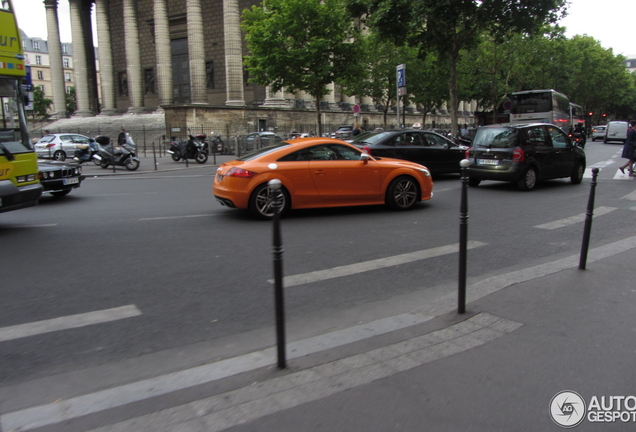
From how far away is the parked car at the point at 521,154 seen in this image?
1295 cm

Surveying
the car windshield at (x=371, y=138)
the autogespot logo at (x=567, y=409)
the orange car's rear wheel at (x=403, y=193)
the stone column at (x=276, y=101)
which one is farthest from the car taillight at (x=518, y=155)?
the stone column at (x=276, y=101)

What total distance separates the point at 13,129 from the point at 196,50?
120 feet

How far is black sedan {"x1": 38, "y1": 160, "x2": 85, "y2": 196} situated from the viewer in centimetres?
1240

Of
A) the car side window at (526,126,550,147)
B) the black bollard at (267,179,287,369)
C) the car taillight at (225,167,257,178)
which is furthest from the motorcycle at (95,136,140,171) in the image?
the black bollard at (267,179,287,369)

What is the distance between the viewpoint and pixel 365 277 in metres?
5.89

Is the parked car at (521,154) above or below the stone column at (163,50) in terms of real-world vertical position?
below

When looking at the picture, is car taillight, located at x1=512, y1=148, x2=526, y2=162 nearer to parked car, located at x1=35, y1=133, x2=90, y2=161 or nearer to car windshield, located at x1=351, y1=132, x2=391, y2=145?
car windshield, located at x1=351, y1=132, x2=391, y2=145

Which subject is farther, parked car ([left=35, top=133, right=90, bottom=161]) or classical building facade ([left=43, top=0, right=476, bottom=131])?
classical building facade ([left=43, top=0, right=476, bottom=131])

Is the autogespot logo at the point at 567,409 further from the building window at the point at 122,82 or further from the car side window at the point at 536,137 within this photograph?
the building window at the point at 122,82

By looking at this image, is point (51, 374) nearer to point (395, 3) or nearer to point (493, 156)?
point (493, 156)

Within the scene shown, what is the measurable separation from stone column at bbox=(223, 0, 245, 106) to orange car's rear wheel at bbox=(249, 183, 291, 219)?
34.7m

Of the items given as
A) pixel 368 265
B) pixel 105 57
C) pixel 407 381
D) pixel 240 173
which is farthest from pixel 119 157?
pixel 105 57

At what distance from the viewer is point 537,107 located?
3250 centimetres

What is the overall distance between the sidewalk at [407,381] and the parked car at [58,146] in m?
29.1
